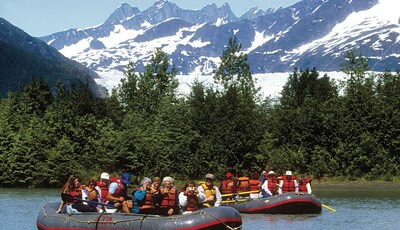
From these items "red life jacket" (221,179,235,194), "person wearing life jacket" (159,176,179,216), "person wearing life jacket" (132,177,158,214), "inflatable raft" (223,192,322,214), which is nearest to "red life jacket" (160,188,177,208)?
"person wearing life jacket" (159,176,179,216)

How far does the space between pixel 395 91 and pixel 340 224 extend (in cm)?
4188

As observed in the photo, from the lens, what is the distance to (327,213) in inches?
1622

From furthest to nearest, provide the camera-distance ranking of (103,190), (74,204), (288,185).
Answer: (288,185) < (103,190) < (74,204)

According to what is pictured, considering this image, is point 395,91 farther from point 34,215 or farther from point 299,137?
point 34,215

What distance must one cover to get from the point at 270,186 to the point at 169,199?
13630 millimetres

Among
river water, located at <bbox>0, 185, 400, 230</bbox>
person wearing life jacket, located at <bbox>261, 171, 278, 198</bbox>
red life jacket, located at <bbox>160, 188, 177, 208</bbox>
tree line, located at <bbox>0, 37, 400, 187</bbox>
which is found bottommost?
river water, located at <bbox>0, 185, 400, 230</bbox>

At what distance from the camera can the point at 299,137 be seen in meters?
72.9

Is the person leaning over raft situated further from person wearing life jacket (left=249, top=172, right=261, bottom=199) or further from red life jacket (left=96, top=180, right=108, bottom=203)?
person wearing life jacket (left=249, top=172, right=261, bottom=199)

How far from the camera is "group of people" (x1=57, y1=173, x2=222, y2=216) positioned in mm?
28125

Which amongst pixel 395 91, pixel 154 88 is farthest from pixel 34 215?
pixel 154 88

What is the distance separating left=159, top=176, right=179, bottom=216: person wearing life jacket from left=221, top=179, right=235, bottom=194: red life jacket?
39.2ft

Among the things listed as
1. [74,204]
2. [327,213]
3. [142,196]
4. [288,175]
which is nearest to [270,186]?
[288,175]

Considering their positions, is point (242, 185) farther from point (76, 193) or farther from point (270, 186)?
point (76, 193)

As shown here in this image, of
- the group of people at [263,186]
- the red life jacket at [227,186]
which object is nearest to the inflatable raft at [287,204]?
the red life jacket at [227,186]
